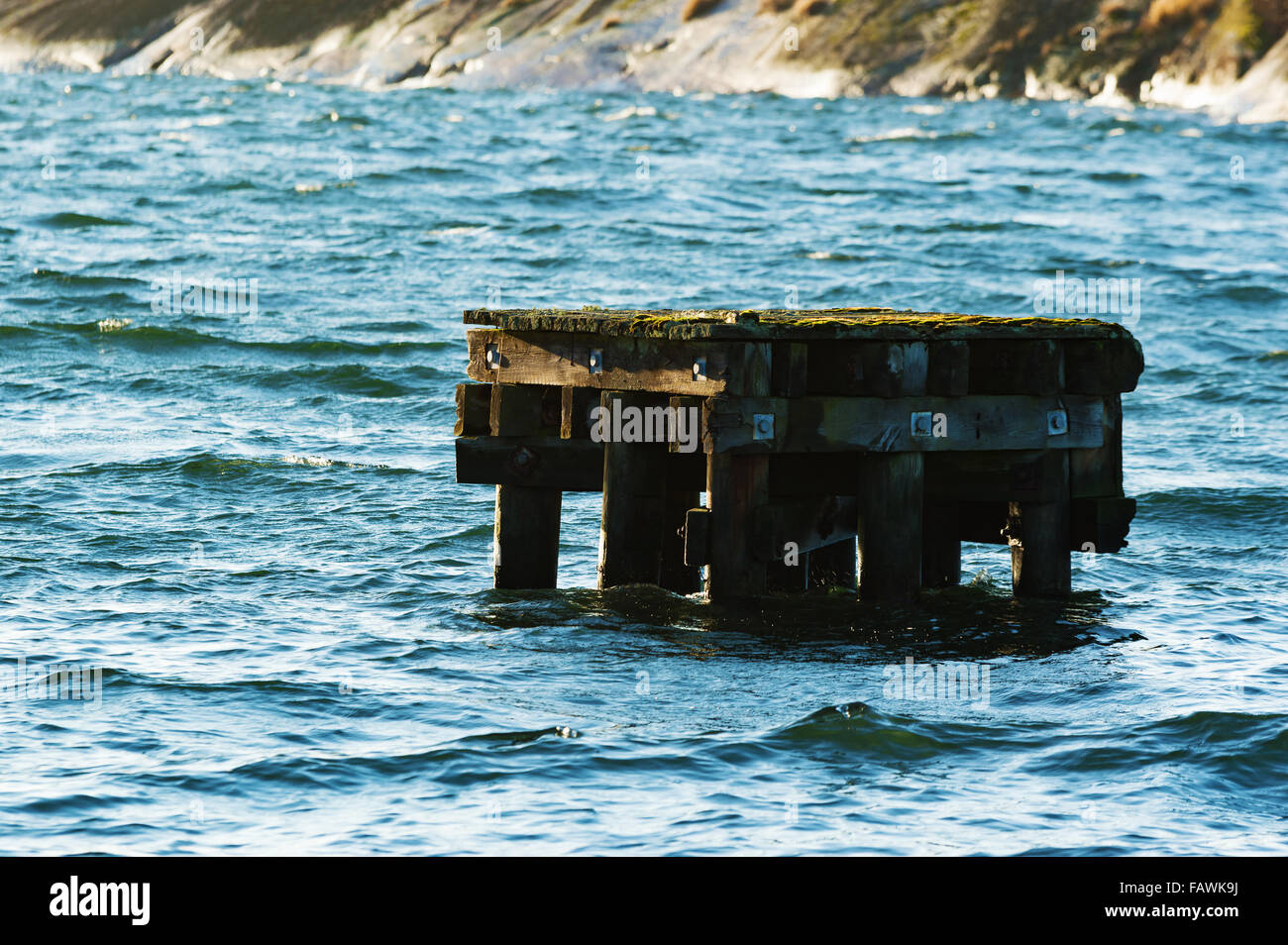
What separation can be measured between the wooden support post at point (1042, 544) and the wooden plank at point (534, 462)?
2.66 m

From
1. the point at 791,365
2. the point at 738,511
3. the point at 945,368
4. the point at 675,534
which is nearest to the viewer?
the point at 791,365

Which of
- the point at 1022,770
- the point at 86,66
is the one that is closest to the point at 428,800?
the point at 1022,770

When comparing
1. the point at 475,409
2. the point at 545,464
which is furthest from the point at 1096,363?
the point at 475,409

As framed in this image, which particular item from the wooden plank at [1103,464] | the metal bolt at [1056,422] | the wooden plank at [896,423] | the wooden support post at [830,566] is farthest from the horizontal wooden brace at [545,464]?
the wooden plank at [1103,464]

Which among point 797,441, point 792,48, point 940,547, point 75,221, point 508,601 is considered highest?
point 792,48

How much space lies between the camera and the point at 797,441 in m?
10.6

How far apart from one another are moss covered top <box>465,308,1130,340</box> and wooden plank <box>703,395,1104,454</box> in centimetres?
38

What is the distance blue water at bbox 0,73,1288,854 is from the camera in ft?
26.5

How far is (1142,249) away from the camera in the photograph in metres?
29.8

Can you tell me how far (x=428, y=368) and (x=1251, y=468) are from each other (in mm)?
8833

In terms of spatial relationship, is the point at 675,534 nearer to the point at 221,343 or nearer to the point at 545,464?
the point at 545,464

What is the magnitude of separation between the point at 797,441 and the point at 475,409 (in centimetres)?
225

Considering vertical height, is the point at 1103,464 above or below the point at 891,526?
above

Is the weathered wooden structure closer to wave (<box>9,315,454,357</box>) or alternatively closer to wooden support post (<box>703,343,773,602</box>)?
wooden support post (<box>703,343,773,602</box>)
